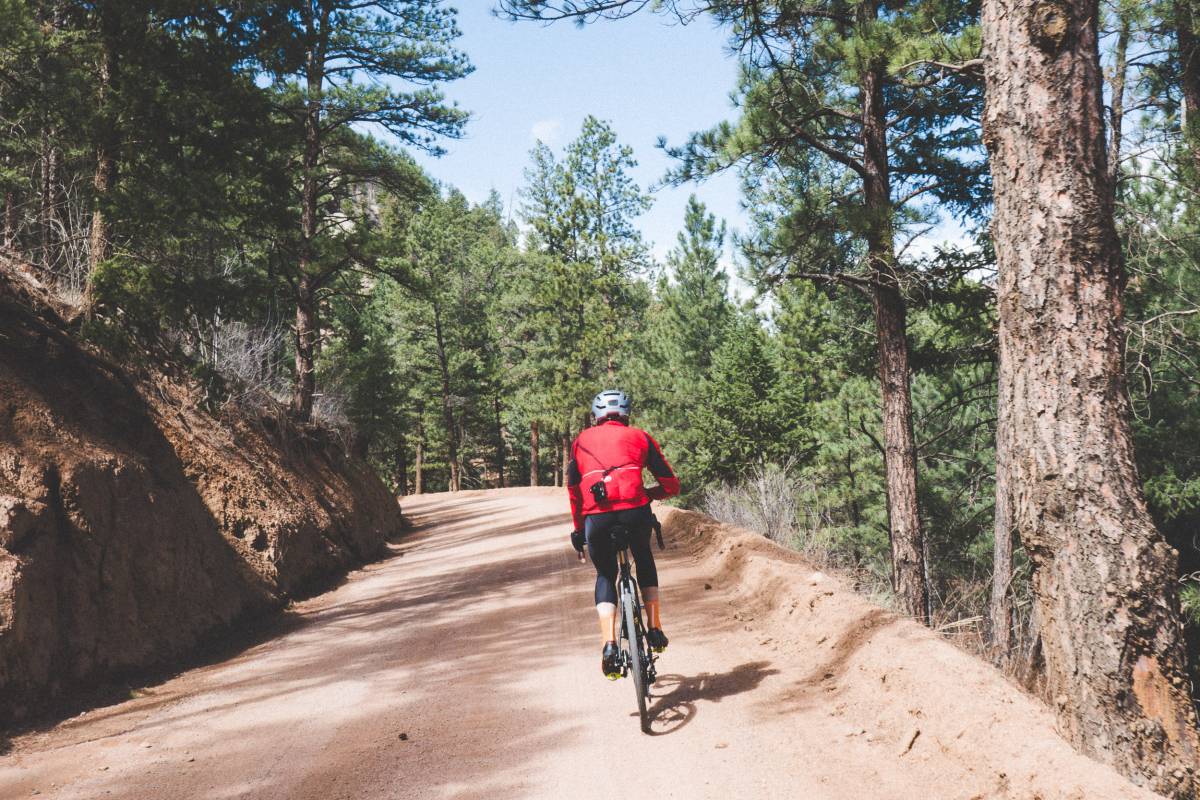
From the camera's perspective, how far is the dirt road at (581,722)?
386 centimetres

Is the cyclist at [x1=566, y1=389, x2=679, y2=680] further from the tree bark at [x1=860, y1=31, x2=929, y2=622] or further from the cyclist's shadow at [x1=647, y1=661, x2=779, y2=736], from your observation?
the tree bark at [x1=860, y1=31, x2=929, y2=622]

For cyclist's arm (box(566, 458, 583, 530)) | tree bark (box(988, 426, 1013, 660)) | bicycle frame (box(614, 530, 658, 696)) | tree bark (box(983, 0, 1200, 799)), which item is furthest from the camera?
tree bark (box(988, 426, 1013, 660))

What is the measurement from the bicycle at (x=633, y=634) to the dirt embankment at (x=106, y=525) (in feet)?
13.9

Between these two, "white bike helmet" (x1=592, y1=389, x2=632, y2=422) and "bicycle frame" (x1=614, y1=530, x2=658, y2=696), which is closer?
"bicycle frame" (x1=614, y1=530, x2=658, y2=696)

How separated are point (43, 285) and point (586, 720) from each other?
749 centimetres

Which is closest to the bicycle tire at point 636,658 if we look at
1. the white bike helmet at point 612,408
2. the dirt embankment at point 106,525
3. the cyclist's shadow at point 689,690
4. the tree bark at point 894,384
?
the cyclist's shadow at point 689,690

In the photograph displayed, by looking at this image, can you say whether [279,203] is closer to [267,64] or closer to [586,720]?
[267,64]

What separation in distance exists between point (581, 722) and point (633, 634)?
2.39 feet

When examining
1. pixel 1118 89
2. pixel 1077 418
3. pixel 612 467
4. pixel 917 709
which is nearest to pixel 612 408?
pixel 612 467

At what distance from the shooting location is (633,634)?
4.72m

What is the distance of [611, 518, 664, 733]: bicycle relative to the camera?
460 centimetres

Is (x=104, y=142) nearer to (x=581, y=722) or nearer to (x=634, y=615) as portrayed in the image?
(x=634, y=615)

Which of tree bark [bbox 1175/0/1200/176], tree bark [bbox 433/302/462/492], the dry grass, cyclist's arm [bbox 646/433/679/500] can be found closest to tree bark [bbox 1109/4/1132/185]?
tree bark [bbox 1175/0/1200/176]

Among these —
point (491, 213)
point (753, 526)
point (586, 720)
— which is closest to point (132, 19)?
point (586, 720)
